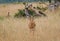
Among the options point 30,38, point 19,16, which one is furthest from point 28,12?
point 30,38

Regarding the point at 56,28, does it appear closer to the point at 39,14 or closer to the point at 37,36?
the point at 37,36

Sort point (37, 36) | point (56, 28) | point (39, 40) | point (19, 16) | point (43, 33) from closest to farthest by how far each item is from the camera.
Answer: point (39, 40), point (37, 36), point (43, 33), point (56, 28), point (19, 16)

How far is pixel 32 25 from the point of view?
35.6 feet

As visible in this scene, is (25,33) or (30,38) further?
(25,33)

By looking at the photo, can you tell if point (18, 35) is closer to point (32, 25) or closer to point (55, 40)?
point (32, 25)

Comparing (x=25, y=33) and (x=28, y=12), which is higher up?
(x=25, y=33)

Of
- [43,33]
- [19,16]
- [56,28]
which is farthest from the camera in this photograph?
[19,16]

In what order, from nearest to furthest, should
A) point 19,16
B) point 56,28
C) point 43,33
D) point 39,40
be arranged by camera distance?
point 39,40
point 43,33
point 56,28
point 19,16

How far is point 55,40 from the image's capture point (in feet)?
30.9

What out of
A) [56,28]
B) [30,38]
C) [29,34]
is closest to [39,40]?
[30,38]

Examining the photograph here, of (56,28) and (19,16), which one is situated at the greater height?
(56,28)

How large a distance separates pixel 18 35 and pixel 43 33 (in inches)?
42.0

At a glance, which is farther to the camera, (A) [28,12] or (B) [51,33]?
(A) [28,12]

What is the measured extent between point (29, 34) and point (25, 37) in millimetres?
551
